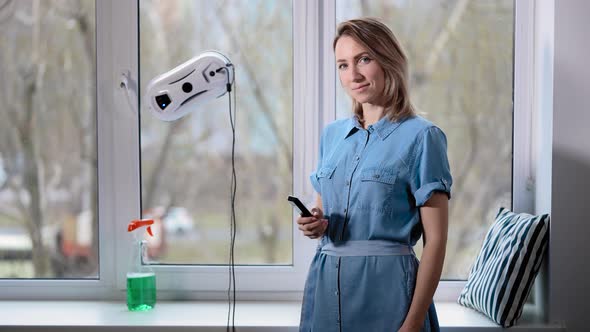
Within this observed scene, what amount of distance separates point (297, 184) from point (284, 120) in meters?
0.21

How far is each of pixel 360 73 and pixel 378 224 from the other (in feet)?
1.11

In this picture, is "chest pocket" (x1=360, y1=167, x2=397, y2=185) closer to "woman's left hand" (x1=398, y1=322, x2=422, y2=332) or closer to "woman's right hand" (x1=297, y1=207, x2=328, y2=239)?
"woman's right hand" (x1=297, y1=207, x2=328, y2=239)

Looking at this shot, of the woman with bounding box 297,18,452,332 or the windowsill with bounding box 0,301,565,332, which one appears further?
the windowsill with bounding box 0,301,565,332

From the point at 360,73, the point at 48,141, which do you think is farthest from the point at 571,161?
the point at 48,141

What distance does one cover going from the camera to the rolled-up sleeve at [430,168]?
47.7 inches

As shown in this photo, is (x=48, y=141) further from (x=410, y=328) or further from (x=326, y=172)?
(x=410, y=328)

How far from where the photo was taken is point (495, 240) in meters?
1.67

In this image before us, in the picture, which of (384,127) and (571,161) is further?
(571,161)

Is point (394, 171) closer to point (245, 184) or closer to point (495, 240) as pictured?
point (495, 240)

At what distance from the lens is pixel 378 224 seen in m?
1.27

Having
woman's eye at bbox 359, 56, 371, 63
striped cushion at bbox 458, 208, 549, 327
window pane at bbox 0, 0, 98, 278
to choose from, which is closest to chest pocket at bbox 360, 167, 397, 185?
woman's eye at bbox 359, 56, 371, 63

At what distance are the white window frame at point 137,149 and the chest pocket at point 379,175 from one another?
1.89 feet

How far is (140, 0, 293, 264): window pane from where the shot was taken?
1.86 meters

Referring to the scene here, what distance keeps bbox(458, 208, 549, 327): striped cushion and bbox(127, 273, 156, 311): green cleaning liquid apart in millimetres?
985
